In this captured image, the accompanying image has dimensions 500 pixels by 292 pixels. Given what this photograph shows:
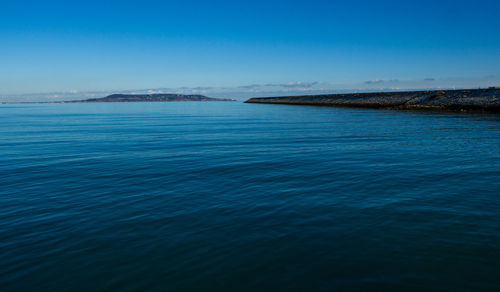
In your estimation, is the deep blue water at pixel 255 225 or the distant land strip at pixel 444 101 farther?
the distant land strip at pixel 444 101

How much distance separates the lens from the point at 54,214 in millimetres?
9180

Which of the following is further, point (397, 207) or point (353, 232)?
point (397, 207)

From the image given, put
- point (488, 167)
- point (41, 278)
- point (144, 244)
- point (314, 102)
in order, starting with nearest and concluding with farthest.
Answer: point (41, 278), point (144, 244), point (488, 167), point (314, 102)

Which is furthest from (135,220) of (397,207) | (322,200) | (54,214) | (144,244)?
(397,207)

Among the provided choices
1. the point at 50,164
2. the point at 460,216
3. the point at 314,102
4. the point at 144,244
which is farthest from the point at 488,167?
the point at 314,102

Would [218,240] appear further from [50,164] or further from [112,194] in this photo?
[50,164]

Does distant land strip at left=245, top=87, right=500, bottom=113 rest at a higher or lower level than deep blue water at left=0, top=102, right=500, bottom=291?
higher

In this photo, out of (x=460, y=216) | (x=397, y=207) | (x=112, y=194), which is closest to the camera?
(x=460, y=216)

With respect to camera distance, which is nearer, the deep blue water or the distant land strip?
the deep blue water

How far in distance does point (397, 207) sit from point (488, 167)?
7603 mm

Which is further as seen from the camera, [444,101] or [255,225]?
[444,101]

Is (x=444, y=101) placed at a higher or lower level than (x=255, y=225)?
higher

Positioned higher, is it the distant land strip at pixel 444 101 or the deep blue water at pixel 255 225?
the distant land strip at pixel 444 101

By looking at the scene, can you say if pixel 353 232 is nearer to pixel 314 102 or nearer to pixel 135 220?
pixel 135 220
